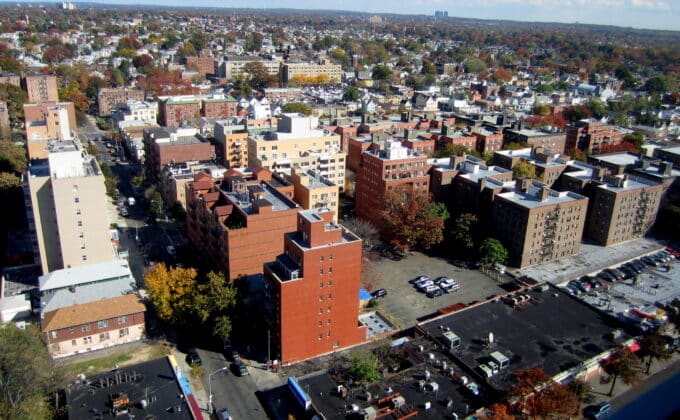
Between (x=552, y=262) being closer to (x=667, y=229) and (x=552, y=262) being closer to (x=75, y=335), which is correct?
(x=667, y=229)

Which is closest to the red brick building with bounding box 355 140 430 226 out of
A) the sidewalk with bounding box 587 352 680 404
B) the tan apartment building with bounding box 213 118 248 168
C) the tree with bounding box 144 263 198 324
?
the tan apartment building with bounding box 213 118 248 168

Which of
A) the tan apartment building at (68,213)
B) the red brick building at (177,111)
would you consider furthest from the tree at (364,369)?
the red brick building at (177,111)

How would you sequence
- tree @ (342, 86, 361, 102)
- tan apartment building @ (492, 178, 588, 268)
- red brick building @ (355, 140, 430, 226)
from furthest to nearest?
1. tree @ (342, 86, 361, 102)
2. red brick building @ (355, 140, 430, 226)
3. tan apartment building @ (492, 178, 588, 268)

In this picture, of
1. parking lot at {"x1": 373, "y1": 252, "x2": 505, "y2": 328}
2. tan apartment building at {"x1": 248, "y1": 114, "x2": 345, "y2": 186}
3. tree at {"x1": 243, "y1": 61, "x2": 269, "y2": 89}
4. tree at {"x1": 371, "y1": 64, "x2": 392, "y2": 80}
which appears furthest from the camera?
tree at {"x1": 371, "y1": 64, "x2": 392, "y2": 80}

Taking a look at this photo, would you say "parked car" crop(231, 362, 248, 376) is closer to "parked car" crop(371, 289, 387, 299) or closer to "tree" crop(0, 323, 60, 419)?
"tree" crop(0, 323, 60, 419)

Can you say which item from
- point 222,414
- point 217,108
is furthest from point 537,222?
point 217,108

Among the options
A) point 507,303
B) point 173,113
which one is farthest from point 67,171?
point 173,113

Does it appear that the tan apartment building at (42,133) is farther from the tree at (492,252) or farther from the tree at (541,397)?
the tree at (541,397)
